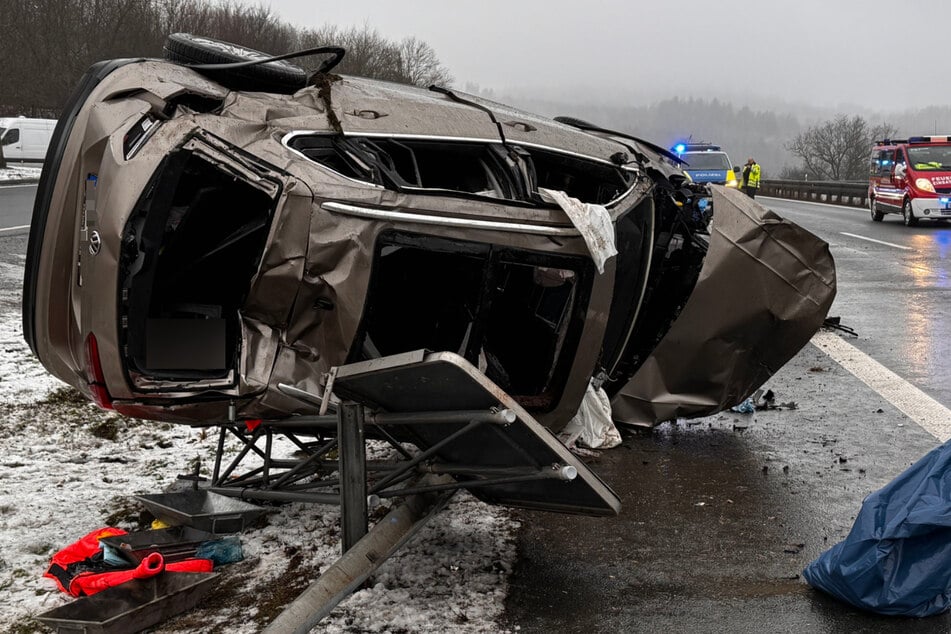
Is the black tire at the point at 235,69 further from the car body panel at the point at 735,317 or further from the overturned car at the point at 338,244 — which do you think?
the car body panel at the point at 735,317

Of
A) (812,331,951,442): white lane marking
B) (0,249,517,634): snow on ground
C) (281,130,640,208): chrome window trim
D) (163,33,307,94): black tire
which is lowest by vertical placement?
(0,249,517,634): snow on ground

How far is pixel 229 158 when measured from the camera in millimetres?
3959

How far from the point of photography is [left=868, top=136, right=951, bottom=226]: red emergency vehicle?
21703 millimetres

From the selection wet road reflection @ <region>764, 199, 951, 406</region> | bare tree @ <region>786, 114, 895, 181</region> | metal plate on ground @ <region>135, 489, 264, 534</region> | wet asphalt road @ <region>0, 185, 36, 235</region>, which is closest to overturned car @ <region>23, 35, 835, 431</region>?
metal plate on ground @ <region>135, 489, 264, 534</region>

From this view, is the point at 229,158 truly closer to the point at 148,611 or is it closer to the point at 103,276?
the point at 103,276

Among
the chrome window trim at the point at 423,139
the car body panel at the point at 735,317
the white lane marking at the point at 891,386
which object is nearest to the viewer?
the chrome window trim at the point at 423,139

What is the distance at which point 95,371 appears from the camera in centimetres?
400

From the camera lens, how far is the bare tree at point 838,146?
9031 centimetres

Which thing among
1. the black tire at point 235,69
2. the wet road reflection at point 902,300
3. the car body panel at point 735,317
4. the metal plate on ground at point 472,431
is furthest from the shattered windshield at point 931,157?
the metal plate on ground at point 472,431

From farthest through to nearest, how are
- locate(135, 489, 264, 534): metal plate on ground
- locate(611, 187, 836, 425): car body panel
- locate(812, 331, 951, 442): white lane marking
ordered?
1. locate(812, 331, 951, 442): white lane marking
2. locate(611, 187, 836, 425): car body panel
3. locate(135, 489, 264, 534): metal plate on ground

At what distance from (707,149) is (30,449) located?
25382 mm

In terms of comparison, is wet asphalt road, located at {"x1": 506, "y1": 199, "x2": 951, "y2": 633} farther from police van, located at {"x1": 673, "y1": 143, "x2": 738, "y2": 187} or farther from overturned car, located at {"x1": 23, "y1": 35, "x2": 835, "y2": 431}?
police van, located at {"x1": 673, "y1": 143, "x2": 738, "y2": 187}

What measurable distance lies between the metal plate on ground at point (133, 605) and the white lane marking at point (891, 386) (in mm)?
4320

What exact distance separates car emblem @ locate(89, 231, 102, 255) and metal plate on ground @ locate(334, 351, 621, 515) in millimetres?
1163
